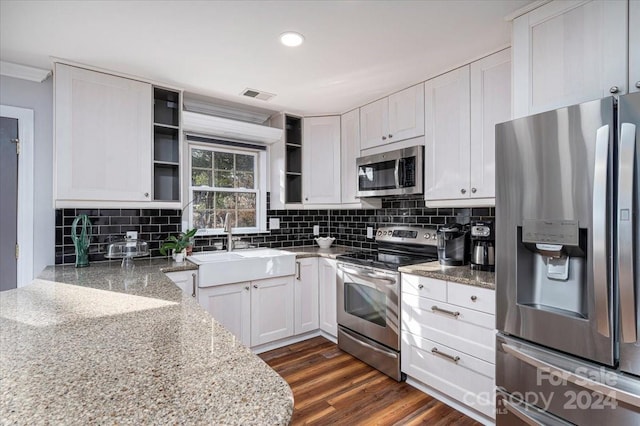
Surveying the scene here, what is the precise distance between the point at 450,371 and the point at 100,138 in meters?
2.89

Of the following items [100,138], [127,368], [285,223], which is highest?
[100,138]

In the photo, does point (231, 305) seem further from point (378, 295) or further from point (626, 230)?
point (626, 230)

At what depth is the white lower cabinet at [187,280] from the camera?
2.41 m

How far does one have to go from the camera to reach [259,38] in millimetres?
1915

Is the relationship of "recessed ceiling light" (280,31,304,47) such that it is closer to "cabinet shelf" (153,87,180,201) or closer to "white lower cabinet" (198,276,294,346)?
"cabinet shelf" (153,87,180,201)

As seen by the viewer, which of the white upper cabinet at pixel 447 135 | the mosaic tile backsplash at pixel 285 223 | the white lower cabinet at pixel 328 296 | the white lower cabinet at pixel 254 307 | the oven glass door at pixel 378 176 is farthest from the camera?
the white lower cabinet at pixel 328 296

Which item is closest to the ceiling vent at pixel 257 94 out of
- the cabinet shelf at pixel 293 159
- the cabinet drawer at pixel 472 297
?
the cabinet shelf at pixel 293 159

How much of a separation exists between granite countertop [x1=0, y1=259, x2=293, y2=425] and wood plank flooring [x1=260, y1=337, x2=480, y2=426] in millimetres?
1236

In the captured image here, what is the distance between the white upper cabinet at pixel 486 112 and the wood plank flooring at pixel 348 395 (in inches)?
56.8

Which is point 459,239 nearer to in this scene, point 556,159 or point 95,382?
point 556,159

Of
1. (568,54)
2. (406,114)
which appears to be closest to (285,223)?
(406,114)

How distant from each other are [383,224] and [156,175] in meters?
2.16

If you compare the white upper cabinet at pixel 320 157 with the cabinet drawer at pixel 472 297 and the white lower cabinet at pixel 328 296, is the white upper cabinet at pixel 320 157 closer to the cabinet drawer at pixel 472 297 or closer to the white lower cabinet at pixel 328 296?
the white lower cabinet at pixel 328 296

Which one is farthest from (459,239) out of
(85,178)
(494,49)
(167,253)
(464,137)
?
(85,178)
